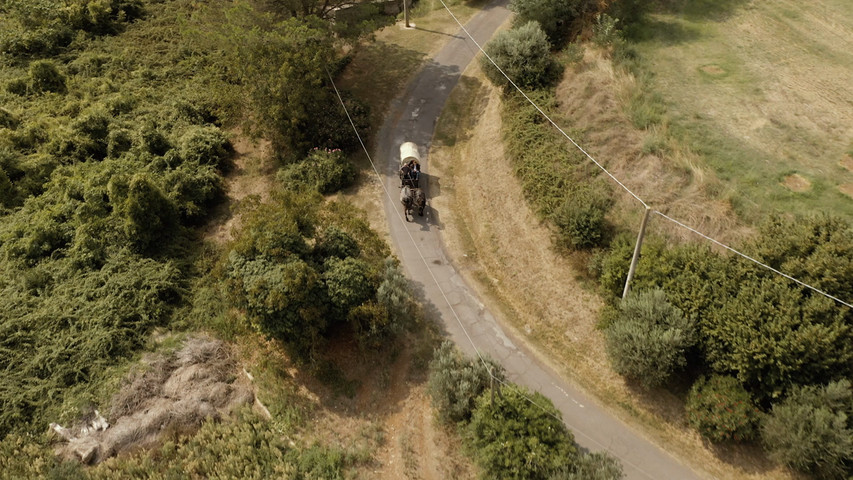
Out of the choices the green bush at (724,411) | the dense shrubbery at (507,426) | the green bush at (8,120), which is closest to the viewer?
the dense shrubbery at (507,426)

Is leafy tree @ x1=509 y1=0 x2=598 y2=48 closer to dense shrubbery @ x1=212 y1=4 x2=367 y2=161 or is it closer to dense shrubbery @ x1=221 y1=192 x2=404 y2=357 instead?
dense shrubbery @ x1=212 y1=4 x2=367 y2=161

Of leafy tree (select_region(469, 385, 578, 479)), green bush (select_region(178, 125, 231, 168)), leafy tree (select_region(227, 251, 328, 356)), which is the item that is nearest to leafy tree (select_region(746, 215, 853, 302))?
leafy tree (select_region(469, 385, 578, 479))

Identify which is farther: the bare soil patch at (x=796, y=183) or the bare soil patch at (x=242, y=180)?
the bare soil patch at (x=242, y=180)

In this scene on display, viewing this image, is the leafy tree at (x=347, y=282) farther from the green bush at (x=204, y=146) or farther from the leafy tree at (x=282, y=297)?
the green bush at (x=204, y=146)

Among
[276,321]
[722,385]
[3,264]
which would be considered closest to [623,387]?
[722,385]

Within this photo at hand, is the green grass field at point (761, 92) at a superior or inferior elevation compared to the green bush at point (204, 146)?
superior

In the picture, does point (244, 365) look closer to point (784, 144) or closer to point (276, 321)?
point (276, 321)

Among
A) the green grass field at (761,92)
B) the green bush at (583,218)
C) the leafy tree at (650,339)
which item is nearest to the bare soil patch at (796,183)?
the green grass field at (761,92)

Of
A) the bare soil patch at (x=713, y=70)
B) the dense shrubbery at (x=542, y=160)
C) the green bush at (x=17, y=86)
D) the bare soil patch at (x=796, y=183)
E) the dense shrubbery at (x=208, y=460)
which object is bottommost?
the dense shrubbery at (x=208, y=460)
